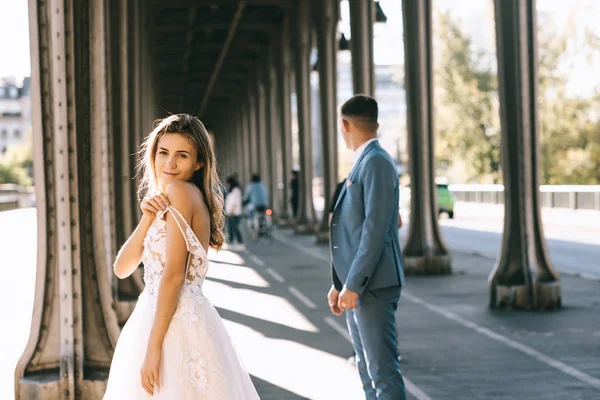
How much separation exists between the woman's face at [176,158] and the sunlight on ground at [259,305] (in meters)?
7.41

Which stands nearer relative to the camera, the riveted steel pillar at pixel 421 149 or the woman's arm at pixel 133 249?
the woman's arm at pixel 133 249

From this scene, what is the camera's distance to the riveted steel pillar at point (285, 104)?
39.2 meters

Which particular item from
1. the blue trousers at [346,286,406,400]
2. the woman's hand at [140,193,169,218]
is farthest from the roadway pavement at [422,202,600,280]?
the woman's hand at [140,193,169,218]

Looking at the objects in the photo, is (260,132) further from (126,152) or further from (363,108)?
(363,108)

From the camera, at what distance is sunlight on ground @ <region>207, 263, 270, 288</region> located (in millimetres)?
17344

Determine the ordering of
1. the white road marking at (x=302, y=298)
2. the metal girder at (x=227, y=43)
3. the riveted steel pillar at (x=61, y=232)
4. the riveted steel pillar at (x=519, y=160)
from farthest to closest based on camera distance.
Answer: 1. the metal girder at (x=227, y=43)
2. the white road marking at (x=302, y=298)
3. the riveted steel pillar at (x=519, y=160)
4. the riveted steel pillar at (x=61, y=232)

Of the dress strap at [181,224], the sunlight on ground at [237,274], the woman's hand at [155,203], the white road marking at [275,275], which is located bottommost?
the white road marking at [275,275]

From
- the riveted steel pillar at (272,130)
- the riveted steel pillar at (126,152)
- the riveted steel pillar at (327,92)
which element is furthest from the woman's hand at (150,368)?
the riveted steel pillar at (272,130)

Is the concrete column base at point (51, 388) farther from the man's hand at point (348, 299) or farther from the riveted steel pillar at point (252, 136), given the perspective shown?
the riveted steel pillar at point (252, 136)

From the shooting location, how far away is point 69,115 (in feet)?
25.1

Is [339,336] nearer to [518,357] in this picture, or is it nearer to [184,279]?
[518,357]

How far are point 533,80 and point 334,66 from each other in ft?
56.9

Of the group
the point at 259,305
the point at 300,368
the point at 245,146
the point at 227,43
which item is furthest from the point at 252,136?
the point at 300,368

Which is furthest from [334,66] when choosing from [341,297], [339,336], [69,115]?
[341,297]
